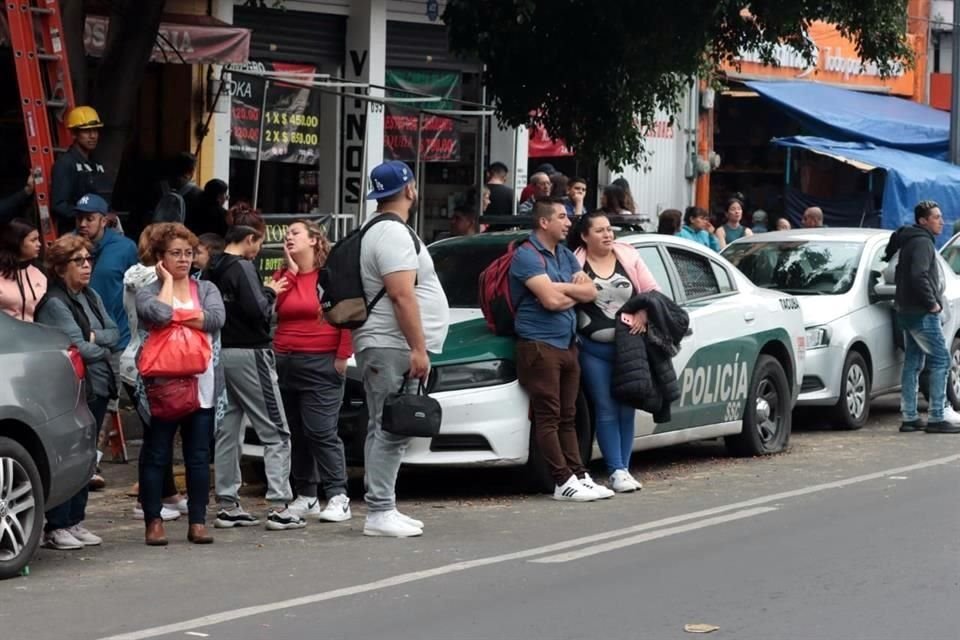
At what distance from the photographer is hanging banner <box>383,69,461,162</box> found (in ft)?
68.5

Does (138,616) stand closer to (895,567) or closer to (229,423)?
(229,423)

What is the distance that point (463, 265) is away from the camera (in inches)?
488

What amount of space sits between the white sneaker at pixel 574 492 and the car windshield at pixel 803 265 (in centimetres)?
505

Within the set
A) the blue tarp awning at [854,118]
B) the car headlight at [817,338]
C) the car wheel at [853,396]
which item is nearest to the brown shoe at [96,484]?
the car headlight at [817,338]

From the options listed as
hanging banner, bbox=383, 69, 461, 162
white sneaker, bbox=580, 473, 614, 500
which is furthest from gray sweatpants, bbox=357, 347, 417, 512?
hanging banner, bbox=383, 69, 461, 162

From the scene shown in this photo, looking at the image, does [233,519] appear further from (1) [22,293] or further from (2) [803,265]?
(2) [803,265]

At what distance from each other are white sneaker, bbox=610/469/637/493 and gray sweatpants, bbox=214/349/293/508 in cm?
224

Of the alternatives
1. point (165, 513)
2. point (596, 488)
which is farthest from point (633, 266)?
point (165, 513)

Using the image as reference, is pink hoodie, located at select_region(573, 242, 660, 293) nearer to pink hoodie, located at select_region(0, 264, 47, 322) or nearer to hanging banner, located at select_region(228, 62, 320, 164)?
pink hoodie, located at select_region(0, 264, 47, 322)

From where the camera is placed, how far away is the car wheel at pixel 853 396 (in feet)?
49.2

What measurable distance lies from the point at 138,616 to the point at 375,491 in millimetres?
2269

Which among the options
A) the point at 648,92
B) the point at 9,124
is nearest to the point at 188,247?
the point at 9,124

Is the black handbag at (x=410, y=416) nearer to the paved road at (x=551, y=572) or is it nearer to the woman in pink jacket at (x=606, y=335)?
the paved road at (x=551, y=572)

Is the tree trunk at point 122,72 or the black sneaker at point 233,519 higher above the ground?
the tree trunk at point 122,72
